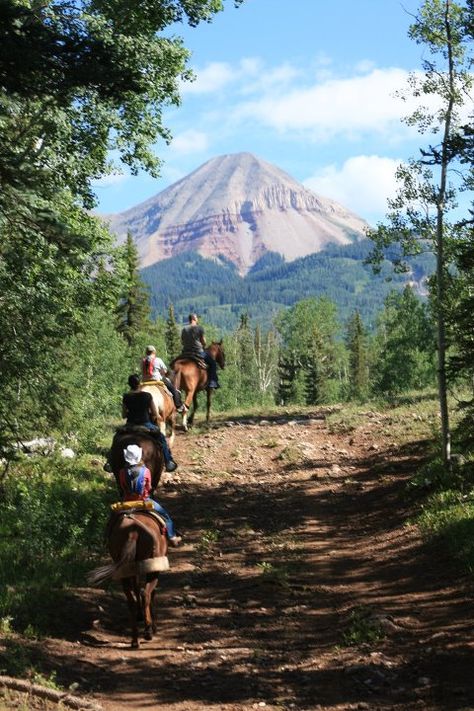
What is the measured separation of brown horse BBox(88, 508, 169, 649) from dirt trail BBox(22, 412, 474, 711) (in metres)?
0.45

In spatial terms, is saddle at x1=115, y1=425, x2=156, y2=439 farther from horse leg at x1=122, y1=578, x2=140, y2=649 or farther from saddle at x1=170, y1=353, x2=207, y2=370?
saddle at x1=170, y1=353, x2=207, y2=370

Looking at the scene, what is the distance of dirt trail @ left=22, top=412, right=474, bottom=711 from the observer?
24.7 feet

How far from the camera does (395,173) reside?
17797 mm

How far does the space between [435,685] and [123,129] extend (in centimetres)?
1492

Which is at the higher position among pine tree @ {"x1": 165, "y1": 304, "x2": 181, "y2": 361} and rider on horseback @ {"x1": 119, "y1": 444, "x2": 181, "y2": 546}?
pine tree @ {"x1": 165, "y1": 304, "x2": 181, "y2": 361}

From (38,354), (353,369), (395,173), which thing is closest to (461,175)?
(395,173)

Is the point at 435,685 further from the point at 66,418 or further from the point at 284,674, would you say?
the point at 66,418

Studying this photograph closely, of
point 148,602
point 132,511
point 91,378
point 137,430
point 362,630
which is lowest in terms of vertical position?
point 362,630

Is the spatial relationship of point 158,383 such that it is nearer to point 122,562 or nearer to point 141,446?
point 141,446

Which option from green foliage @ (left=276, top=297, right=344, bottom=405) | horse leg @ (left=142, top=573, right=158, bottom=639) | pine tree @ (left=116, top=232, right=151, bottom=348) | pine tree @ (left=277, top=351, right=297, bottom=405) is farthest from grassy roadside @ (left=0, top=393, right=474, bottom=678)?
pine tree @ (left=277, top=351, right=297, bottom=405)

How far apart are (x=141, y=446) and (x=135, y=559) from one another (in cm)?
276

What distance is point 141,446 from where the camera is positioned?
37.6ft

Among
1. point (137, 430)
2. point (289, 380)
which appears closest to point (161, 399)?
point (137, 430)

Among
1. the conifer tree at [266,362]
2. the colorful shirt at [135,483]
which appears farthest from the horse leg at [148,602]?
the conifer tree at [266,362]
